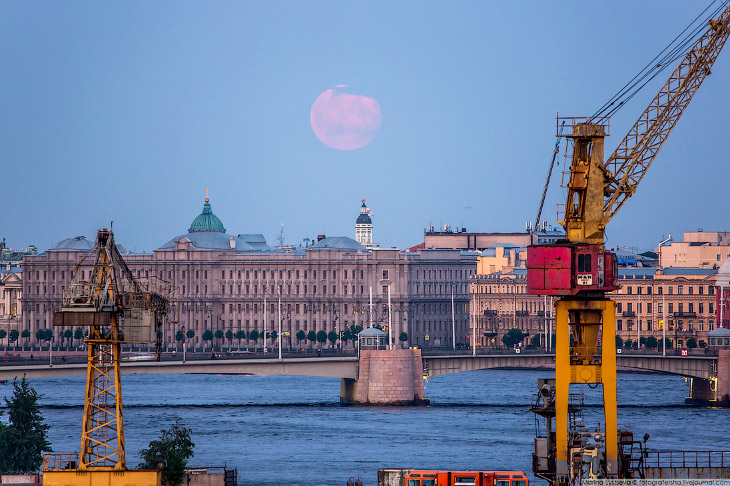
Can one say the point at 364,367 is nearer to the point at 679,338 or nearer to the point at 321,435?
the point at 321,435

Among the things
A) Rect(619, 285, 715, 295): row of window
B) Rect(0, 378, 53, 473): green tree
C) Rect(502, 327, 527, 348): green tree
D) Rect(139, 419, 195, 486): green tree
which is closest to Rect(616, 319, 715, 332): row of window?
Rect(619, 285, 715, 295): row of window

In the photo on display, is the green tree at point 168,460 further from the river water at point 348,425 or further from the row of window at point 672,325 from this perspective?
the row of window at point 672,325

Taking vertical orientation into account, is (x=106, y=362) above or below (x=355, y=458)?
above

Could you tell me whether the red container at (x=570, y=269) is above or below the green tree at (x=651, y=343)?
above

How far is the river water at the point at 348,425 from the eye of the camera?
8994 centimetres

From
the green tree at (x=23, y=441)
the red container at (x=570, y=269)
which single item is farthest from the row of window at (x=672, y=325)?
the red container at (x=570, y=269)

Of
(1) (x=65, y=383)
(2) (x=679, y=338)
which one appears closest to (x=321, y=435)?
(1) (x=65, y=383)

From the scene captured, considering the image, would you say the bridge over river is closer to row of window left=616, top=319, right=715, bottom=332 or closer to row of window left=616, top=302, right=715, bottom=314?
row of window left=616, top=319, right=715, bottom=332

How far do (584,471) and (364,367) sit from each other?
7753cm

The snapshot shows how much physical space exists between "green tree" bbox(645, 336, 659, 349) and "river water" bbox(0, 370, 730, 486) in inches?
467

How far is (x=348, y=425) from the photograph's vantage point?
11119 cm

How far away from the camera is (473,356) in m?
130

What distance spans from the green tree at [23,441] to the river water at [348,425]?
743cm

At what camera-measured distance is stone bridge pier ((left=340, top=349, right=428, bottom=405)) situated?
126312 mm
